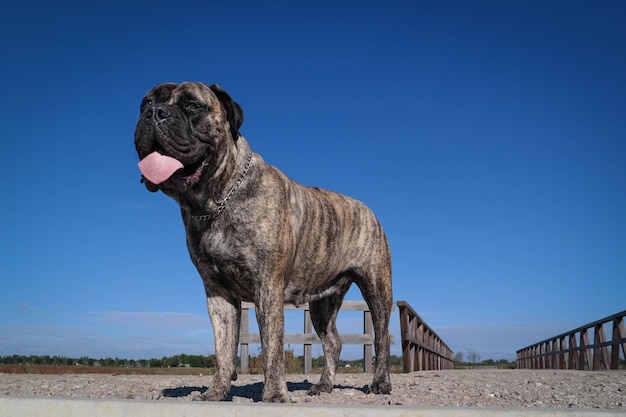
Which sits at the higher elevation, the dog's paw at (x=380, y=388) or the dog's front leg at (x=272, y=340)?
the dog's front leg at (x=272, y=340)

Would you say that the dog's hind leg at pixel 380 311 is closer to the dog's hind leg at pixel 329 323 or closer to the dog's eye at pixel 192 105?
the dog's hind leg at pixel 329 323

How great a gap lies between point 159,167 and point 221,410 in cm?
194

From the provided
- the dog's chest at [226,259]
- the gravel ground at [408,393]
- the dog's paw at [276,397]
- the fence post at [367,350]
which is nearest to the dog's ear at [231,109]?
the dog's chest at [226,259]

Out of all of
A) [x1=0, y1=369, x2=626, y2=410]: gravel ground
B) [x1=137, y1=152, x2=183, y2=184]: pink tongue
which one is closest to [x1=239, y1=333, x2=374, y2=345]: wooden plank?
[x1=0, y1=369, x2=626, y2=410]: gravel ground

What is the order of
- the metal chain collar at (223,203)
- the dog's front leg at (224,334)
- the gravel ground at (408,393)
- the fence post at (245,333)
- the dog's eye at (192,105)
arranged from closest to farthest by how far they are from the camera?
the dog's eye at (192,105) → the metal chain collar at (223,203) → the dog's front leg at (224,334) → the gravel ground at (408,393) → the fence post at (245,333)

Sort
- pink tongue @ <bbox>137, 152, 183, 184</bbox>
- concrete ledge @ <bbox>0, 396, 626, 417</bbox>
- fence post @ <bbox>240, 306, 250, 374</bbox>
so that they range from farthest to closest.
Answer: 1. fence post @ <bbox>240, 306, 250, 374</bbox>
2. pink tongue @ <bbox>137, 152, 183, 184</bbox>
3. concrete ledge @ <bbox>0, 396, 626, 417</bbox>

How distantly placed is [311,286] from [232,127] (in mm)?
1612

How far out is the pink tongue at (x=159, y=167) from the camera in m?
4.27

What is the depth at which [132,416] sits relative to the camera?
10.0 feet

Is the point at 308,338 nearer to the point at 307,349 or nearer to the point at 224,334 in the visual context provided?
the point at 307,349

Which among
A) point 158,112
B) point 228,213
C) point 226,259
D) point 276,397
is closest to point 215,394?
point 276,397

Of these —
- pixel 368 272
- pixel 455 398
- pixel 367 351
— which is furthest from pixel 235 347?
pixel 367 351

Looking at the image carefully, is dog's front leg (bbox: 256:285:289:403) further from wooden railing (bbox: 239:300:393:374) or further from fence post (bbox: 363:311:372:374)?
fence post (bbox: 363:311:372:374)

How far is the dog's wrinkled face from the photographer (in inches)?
169
